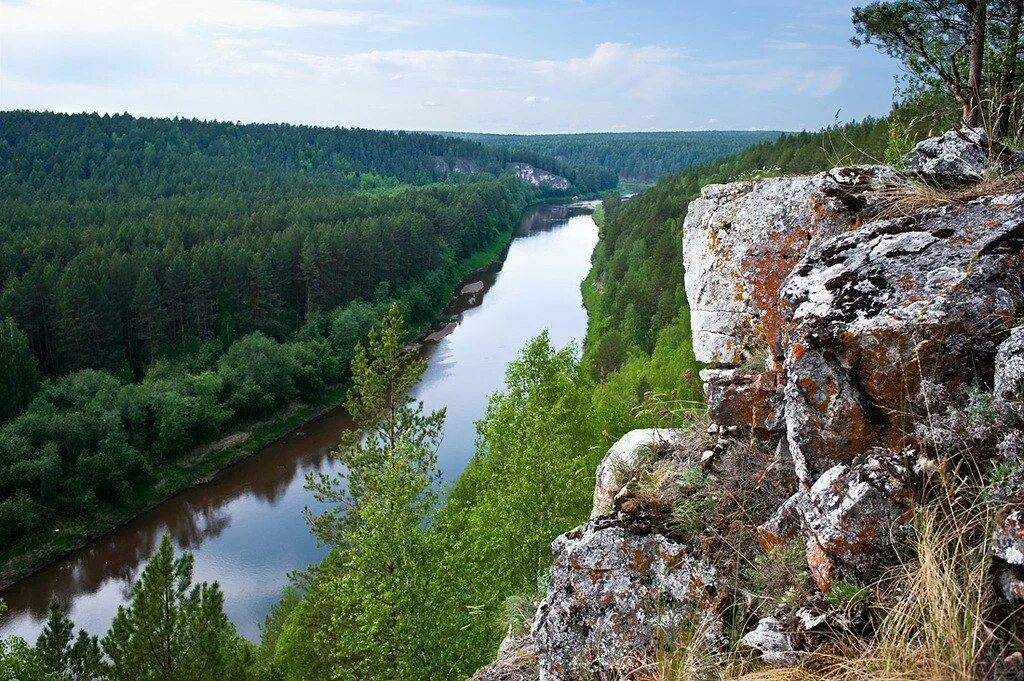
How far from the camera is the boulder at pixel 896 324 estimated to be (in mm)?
3942

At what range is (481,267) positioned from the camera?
7312 centimetres

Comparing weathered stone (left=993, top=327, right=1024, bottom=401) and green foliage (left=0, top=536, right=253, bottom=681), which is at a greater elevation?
weathered stone (left=993, top=327, right=1024, bottom=401)

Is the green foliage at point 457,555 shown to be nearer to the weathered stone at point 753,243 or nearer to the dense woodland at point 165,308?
the weathered stone at point 753,243

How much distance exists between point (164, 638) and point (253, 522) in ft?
45.7

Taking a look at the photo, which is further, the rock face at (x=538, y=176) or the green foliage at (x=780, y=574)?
the rock face at (x=538, y=176)

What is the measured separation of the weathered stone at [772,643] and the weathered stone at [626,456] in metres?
1.96

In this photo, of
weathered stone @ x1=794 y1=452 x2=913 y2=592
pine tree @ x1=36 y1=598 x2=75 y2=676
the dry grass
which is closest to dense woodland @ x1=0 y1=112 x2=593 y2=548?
pine tree @ x1=36 y1=598 x2=75 y2=676

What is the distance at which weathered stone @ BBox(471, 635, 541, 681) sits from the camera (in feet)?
17.2

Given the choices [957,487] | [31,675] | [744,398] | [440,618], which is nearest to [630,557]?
[744,398]

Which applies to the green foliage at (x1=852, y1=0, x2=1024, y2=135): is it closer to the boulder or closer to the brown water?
the boulder

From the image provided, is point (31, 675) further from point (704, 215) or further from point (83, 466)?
point (83, 466)

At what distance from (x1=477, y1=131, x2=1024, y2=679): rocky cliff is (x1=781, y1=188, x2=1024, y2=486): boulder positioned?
0.04ft

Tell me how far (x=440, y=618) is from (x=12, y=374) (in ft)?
97.7

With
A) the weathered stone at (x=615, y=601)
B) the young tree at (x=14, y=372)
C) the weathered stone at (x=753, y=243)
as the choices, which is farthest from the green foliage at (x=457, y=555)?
the young tree at (x=14, y=372)
